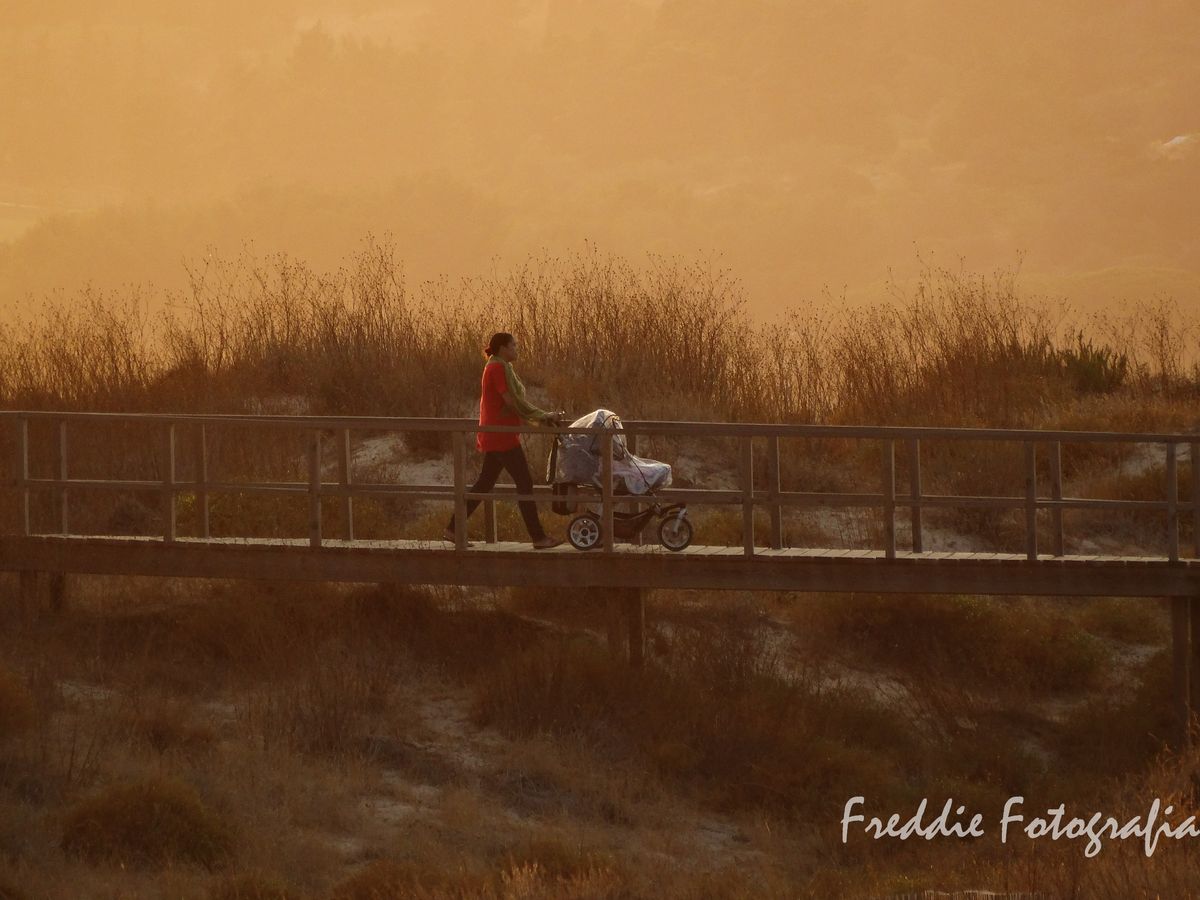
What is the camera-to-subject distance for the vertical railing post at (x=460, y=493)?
1512cm

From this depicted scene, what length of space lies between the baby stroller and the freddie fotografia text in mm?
3019

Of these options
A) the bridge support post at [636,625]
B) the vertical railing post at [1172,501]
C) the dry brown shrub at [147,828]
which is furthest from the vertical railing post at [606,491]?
the vertical railing post at [1172,501]

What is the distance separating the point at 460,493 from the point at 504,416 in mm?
805

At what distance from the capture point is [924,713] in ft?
55.4

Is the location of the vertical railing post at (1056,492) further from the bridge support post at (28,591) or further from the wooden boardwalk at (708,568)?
the bridge support post at (28,591)

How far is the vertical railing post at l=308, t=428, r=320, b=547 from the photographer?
50.8 feet

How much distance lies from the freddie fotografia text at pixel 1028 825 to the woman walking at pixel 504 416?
3879mm

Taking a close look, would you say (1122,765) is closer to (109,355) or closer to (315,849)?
(315,849)

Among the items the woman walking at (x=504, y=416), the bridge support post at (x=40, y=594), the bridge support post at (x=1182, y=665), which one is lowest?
the bridge support post at (x=1182, y=665)

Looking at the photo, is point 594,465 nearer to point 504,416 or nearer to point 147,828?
point 504,416

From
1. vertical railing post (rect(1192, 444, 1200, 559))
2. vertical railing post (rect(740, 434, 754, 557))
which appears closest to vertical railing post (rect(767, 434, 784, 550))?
vertical railing post (rect(740, 434, 754, 557))

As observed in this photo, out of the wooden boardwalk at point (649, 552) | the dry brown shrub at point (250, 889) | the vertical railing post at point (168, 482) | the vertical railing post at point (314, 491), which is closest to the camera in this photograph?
the dry brown shrub at point (250, 889)

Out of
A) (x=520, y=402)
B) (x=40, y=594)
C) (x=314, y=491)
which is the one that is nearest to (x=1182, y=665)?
(x=520, y=402)

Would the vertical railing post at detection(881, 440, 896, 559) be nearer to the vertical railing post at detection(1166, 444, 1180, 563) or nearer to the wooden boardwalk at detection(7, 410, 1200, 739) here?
the wooden boardwalk at detection(7, 410, 1200, 739)
